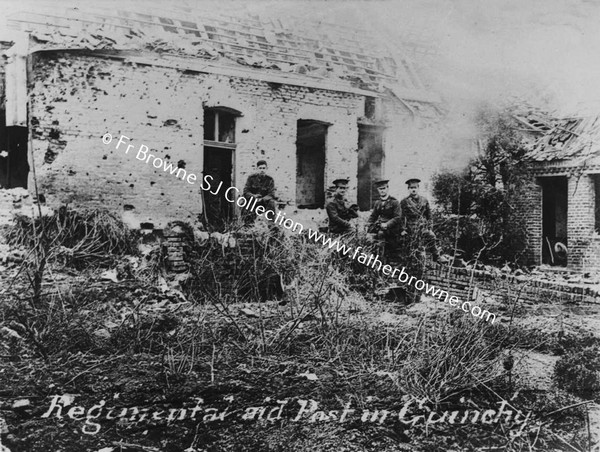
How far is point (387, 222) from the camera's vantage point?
163 inches

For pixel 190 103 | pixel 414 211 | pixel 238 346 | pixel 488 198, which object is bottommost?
pixel 238 346

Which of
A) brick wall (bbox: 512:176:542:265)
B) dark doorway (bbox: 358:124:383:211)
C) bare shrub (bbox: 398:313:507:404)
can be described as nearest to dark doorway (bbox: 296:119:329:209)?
dark doorway (bbox: 358:124:383:211)

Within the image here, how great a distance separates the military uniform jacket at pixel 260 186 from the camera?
159 inches

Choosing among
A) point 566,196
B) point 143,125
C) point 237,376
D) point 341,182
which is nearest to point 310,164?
point 341,182

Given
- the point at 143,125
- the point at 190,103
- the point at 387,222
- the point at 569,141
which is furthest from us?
the point at 387,222

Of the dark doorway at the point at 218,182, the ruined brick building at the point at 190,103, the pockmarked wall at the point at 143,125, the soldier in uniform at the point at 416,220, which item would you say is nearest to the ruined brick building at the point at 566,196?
the soldier in uniform at the point at 416,220

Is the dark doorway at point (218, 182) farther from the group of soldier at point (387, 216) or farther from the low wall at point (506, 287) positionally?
the low wall at point (506, 287)

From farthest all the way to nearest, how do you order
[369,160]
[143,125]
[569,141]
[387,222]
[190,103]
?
[369,160]
[387,222]
[569,141]
[190,103]
[143,125]

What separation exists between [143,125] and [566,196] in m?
4.05

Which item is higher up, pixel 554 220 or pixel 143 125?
pixel 143 125

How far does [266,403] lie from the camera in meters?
2.83

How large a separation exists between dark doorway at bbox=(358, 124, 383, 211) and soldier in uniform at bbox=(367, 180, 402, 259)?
0.10 meters

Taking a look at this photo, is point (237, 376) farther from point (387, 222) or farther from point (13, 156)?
point (13, 156)

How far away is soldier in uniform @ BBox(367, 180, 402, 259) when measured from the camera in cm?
414
